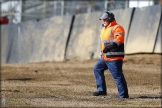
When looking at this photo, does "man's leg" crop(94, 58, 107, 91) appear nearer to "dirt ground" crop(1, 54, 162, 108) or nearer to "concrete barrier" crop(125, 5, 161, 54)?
"dirt ground" crop(1, 54, 162, 108)

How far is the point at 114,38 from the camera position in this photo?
1106cm

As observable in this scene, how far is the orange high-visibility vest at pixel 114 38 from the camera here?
1100 cm

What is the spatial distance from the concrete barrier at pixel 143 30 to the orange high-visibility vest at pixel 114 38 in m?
7.98

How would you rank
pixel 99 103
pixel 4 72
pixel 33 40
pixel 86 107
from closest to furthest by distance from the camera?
pixel 86 107, pixel 99 103, pixel 4 72, pixel 33 40

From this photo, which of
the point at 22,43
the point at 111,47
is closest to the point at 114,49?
the point at 111,47

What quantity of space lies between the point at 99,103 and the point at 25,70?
30.1 ft

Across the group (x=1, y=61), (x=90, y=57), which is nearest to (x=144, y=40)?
(x=90, y=57)

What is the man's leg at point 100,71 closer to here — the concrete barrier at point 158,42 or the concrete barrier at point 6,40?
the concrete barrier at point 158,42

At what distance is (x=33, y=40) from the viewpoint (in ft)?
76.7

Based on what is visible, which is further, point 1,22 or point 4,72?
point 1,22

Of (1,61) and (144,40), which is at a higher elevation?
(144,40)

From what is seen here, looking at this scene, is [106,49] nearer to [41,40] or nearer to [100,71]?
[100,71]

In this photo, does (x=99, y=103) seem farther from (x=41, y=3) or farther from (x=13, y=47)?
(x=41, y=3)

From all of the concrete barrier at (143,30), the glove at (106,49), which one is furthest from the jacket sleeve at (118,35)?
the concrete barrier at (143,30)
